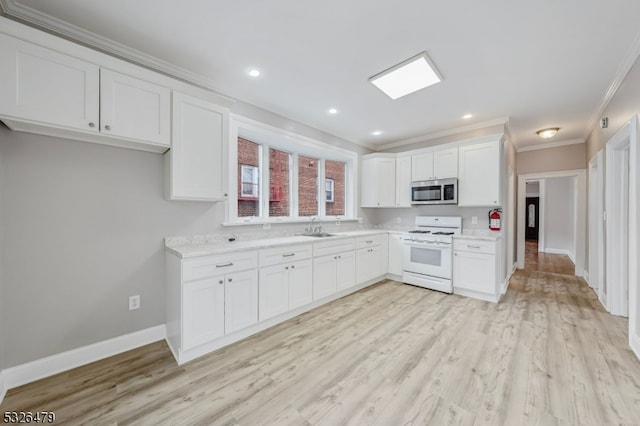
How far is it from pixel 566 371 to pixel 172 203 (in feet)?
12.7

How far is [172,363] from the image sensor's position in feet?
7.14

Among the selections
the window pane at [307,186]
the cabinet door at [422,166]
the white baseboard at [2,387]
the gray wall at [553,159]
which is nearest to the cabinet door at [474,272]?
the cabinet door at [422,166]

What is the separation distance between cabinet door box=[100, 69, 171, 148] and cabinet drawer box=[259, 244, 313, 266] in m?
1.44

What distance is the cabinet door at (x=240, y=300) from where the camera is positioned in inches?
95.0

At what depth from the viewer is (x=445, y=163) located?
14.0ft

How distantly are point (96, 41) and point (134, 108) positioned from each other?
0.70 metres

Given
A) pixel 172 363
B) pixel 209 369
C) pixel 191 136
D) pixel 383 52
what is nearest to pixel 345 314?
pixel 209 369

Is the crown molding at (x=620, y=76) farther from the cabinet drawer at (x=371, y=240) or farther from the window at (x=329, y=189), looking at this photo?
the window at (x=329, y=189)

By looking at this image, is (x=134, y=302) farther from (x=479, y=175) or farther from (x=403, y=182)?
(x=479, y=175)

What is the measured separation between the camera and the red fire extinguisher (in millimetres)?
3931

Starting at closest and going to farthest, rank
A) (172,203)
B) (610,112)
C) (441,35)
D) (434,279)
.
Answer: (441,35) < (172,203) < (610,112) < (434,279)

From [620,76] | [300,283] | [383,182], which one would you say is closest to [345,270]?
[300,283]

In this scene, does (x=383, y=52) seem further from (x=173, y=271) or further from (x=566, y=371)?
(x=566, y=371)

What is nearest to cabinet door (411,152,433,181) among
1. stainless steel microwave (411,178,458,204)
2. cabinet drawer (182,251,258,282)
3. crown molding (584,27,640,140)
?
stainless steel microwave (411,178,458,204)
